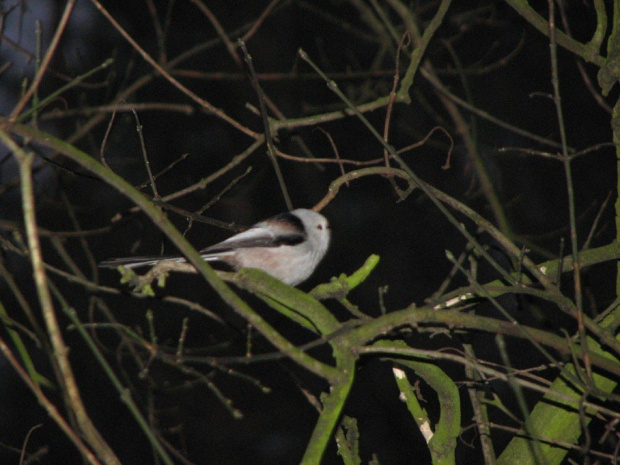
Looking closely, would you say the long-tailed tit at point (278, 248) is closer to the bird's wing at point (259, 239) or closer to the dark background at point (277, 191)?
the bird's wing at point (259, 239)

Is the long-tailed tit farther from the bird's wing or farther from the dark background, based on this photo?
the dark background

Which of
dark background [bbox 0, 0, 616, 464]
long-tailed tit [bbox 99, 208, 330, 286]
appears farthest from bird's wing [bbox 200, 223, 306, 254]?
dark background [bbox 0, 0, 616, 464]

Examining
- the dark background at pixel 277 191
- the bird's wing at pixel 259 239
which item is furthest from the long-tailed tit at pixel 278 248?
the dark background at pixel 277 191

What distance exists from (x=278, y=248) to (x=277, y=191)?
2726 mm

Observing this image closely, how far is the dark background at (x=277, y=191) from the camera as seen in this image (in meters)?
5.29

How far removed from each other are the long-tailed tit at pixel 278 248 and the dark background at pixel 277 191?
2.00 metres

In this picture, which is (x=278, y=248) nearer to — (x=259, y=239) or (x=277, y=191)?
(x=259, y=239)

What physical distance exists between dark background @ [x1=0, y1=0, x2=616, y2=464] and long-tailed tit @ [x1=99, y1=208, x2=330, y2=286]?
2.00 meters

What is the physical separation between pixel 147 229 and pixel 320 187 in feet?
5.04

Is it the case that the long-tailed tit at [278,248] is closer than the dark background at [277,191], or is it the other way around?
the long-tailed tit at [278,248]

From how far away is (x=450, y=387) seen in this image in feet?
6.22

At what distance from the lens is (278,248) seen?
307cm

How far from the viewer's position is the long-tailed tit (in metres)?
3.03

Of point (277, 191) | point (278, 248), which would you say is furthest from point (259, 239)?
point (277, 191)
